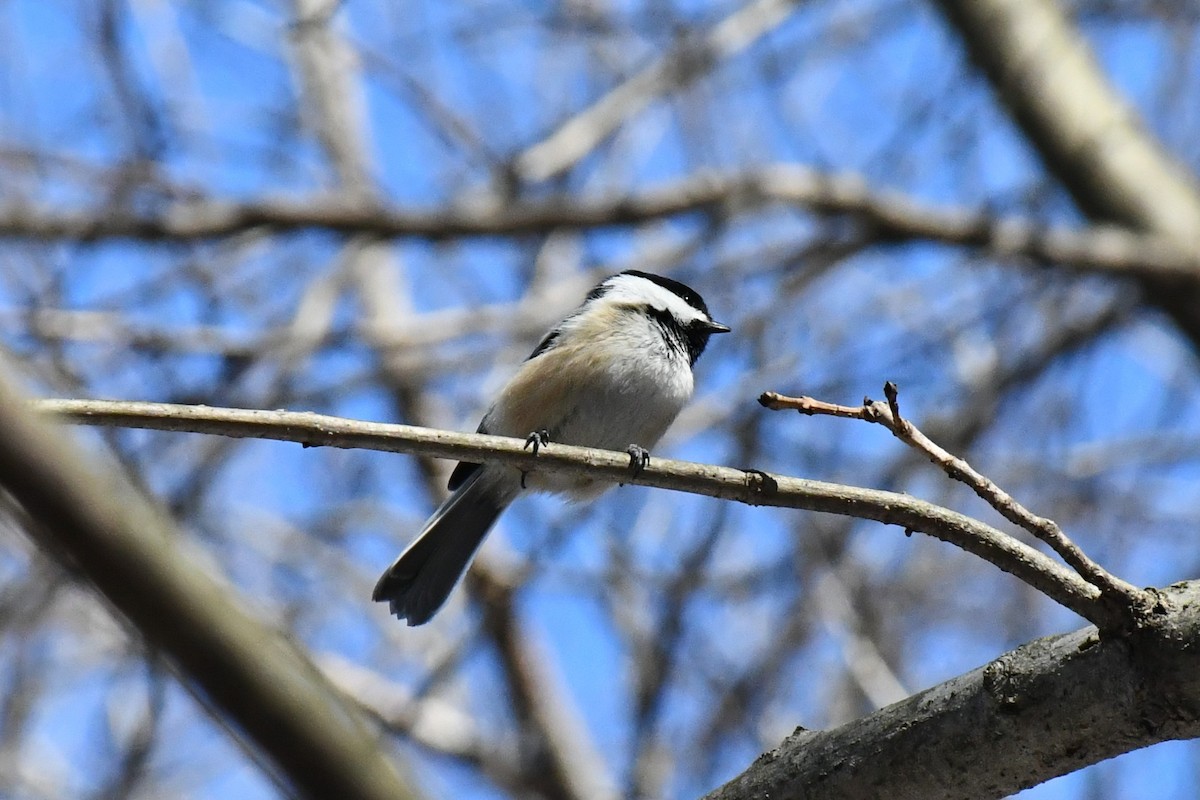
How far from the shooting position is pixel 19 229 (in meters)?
4.99

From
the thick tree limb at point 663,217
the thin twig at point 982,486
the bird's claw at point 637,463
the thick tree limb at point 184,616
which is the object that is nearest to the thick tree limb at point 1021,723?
the thin twig at point 982,486

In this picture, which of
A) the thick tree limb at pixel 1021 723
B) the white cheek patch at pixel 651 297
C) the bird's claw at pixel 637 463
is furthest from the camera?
the white cheek patch at pixel 651 297

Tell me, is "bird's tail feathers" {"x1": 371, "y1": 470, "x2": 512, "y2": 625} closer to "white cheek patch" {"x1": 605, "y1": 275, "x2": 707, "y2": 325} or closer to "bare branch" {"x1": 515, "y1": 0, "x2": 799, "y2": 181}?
"white cheek patch" {"x1": 605, "y1": 275, "x2": 707, "y2": 325}

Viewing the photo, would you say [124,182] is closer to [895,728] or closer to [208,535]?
[208,535]

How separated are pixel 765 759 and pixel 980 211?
13.8 ft

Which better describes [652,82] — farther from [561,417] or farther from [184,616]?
[184,616]

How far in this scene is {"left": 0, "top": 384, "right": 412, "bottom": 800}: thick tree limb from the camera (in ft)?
2.17

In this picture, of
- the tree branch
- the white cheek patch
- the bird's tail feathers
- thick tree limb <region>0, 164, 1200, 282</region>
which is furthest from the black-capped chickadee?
the tree branch

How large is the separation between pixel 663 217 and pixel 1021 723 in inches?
155

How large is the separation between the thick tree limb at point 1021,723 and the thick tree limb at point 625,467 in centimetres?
Result: 14

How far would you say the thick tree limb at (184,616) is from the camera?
0.66m

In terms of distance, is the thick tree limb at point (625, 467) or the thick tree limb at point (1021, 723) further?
the thick tree limb at point (625, 467)

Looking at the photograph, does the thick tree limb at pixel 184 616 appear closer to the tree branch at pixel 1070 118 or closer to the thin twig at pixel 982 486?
the thin twig at pixel 982 486

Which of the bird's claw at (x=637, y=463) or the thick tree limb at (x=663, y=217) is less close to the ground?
the thick tree limb at (x=663, y=217)
